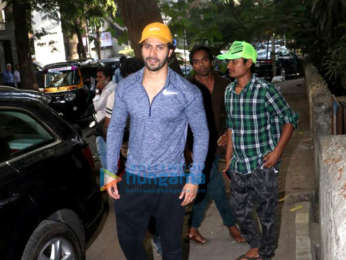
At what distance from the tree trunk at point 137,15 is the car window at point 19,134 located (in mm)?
4028

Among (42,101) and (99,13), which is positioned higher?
(99,13)

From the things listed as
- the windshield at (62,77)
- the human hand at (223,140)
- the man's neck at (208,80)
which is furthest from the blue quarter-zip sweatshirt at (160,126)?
the windshield at (62,77)

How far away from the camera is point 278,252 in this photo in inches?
172

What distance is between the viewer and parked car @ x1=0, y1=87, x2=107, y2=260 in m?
3.14

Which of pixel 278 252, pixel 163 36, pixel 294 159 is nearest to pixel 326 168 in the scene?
pixel 163 36

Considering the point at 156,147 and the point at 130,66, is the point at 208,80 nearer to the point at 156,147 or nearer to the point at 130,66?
the point at 130,66

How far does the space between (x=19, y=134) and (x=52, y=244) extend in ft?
3.06

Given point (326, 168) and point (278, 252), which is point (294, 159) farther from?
point (326, 168)

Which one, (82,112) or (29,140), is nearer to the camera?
(29,140)

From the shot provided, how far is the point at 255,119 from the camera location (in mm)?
3713

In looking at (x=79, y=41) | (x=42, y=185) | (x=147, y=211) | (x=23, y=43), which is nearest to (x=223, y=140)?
(x=147, y=211)

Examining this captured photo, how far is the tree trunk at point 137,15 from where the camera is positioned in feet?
25.5

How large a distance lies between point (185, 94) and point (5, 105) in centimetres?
136

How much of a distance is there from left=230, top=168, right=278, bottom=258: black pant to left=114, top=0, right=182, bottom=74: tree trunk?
4188 mm
